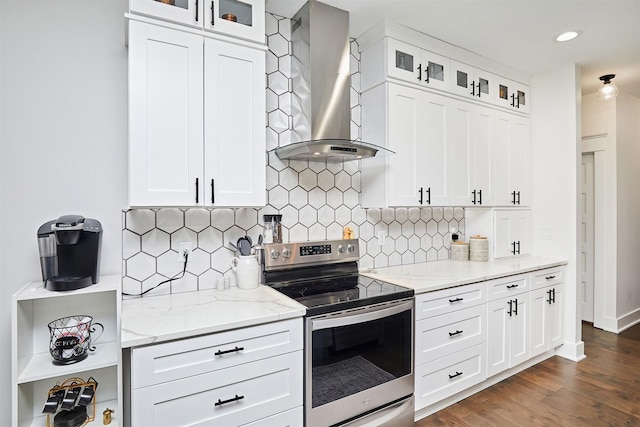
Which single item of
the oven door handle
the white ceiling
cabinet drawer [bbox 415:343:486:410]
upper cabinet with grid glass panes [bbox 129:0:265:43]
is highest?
the white ceiling

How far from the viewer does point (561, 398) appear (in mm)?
2475

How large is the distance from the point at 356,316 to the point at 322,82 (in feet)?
4.77

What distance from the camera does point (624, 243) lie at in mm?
3986

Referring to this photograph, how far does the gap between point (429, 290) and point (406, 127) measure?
1.17 meters

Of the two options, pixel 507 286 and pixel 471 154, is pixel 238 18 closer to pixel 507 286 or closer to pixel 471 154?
pixel 471 154

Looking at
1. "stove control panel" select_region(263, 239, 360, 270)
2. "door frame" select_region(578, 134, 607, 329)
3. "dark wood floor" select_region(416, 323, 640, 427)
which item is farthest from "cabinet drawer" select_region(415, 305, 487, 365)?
"door frame" select_region(578, 134, 607, 329)

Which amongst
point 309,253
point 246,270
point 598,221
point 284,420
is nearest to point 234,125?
point 246,270

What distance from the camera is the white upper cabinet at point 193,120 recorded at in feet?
5.37

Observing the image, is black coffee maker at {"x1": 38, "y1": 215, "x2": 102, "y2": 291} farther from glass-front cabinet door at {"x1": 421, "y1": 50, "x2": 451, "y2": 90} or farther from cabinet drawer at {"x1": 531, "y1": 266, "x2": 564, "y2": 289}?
cabinet drawer at {"x1": 531, "y1": 266, "x2": 564, "y2": 289}

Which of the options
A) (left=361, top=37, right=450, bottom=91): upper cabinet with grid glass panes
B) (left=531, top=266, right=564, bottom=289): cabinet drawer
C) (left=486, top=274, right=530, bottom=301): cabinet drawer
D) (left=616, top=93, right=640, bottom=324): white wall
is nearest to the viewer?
(left=361, top=37, right=450, bottom=91): upper cabinet with grid glass panes

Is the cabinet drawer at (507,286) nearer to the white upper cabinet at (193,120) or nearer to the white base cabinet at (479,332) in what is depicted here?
the white base cabinet at (479,332)

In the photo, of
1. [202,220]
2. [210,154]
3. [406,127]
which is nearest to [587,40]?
[406,127]

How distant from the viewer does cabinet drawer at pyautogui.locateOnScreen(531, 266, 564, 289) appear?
290cm

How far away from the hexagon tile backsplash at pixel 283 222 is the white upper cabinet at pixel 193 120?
33 cm
